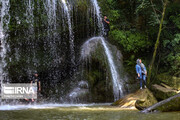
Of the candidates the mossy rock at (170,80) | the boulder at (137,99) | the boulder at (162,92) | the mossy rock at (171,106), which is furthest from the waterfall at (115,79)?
the mossy rock at (171,106)

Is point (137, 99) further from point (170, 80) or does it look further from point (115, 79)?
point (170, 80)

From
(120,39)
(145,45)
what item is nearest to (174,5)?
(145,45)

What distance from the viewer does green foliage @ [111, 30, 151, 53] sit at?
1534cm

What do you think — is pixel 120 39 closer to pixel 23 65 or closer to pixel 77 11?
pixel 77 11

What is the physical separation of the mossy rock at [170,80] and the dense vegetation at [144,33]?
0.71 metres

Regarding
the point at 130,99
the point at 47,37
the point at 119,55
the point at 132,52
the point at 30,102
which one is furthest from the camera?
the point at 132,52

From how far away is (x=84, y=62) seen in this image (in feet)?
44.9

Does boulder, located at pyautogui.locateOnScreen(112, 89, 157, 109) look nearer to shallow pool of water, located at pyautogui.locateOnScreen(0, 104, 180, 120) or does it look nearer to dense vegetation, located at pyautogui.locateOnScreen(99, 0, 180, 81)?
shallow pool of water, located at pyautogui.locateOnScreen(0, 104, 180, 120)

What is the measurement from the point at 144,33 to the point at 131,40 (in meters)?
1.53

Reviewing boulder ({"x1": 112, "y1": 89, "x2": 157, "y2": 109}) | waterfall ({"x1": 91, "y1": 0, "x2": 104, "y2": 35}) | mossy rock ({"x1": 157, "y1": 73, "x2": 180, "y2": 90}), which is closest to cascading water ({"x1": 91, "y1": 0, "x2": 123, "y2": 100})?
waterfall ({"x1": 91, "y1": 0, "x2": 104, "y2": 35})

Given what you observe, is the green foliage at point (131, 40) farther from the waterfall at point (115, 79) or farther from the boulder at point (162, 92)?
the boulder at point (162, 92)

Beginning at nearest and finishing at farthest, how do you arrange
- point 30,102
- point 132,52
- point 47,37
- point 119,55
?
1. point 30,102
2. point 47,37
3. point 119,55
4. point 132,52

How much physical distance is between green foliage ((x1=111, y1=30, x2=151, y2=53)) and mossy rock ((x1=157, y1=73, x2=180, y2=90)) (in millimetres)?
2491

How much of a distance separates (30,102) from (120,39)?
23.2ft
